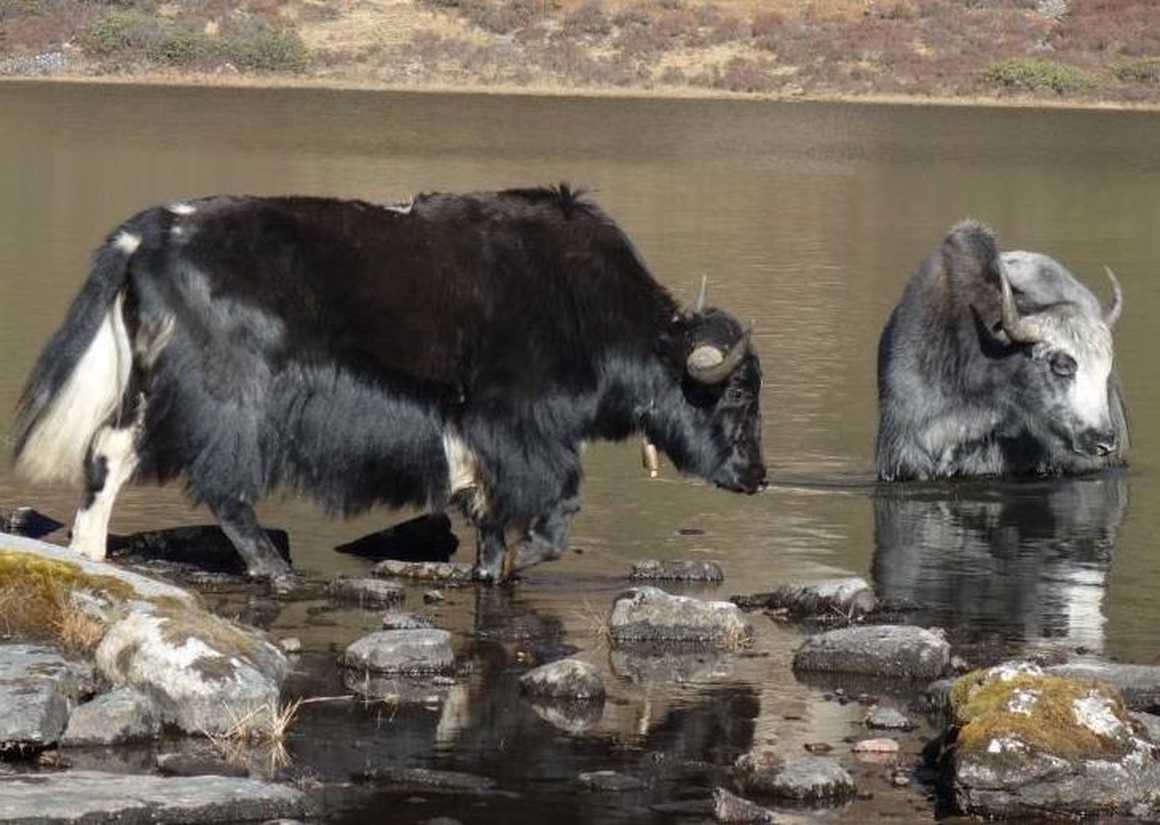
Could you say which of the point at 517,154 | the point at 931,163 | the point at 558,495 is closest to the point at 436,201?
the point at 558,495

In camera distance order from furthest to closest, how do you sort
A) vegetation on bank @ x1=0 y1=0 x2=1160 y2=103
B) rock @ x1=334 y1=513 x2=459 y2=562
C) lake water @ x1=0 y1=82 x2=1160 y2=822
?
1. vegetation on bank @ x1=0 y1=0 x2=1160 y2=103
2. rock @ x1=334 y1=513 x2=459 y2=562
3. lake water @ x1=0 y1=82 x2=1160 y2=822

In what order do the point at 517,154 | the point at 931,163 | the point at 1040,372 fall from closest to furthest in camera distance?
the point at 1040,372 → the point at 517,154 → the point at 931,163

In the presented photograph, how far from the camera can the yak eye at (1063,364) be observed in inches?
501

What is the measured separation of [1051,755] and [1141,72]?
4772 cm

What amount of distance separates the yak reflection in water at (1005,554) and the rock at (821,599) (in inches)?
11.6

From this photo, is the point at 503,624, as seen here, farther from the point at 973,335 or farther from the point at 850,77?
the point at 850,77

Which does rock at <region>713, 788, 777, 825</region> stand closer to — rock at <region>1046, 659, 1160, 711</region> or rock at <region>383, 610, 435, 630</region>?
rock at <region>1046, 659, 1160, 711</region>

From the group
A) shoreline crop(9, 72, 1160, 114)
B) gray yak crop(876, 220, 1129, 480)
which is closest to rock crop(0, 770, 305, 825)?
gray yak crop(876, 220, 1129, 480)

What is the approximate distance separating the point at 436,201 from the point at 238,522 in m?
1.46

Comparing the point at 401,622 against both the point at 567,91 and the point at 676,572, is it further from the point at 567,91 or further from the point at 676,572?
the point at 567,91

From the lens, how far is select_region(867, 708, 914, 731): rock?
7.72 metres

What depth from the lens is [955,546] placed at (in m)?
11.1

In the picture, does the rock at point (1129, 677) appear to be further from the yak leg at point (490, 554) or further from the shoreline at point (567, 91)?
the shoreline at point (567, 91)

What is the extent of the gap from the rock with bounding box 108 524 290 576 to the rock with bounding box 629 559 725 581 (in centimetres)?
128
